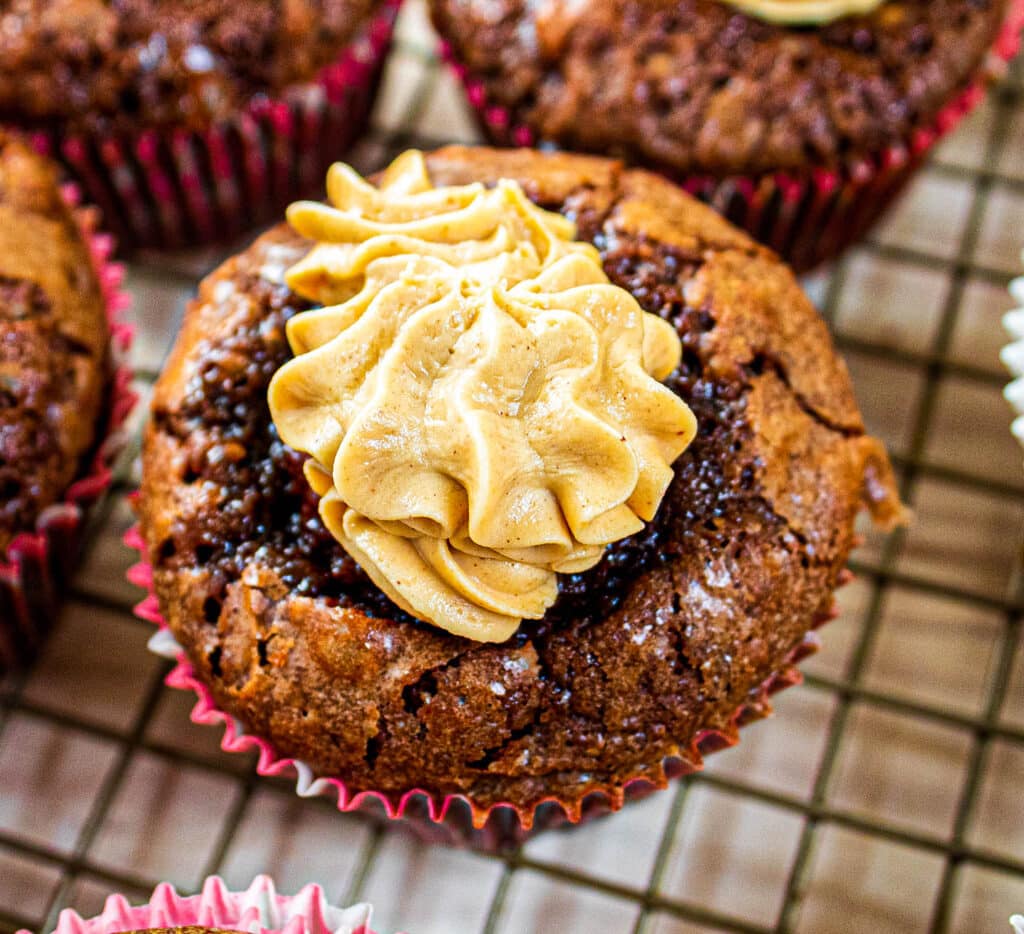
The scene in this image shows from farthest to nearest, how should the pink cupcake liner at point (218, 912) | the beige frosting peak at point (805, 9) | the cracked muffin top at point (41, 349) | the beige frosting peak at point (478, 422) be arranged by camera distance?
the beige frosting peak at point (805, 9) < the cracked muffin top at point (41, 349) < the pink cupcake liner at point (218, 912) < the beige frosting peak at point (478, 422)

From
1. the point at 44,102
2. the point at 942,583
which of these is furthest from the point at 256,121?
the point at 942,583

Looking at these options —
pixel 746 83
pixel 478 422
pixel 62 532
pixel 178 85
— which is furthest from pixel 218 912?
pixel 746 83

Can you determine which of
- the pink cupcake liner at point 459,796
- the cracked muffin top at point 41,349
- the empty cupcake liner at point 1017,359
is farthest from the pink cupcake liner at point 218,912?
the empty cupcake liner at point 1017,359

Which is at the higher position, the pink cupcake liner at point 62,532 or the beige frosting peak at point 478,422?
the beige frosting peak at point 478,422

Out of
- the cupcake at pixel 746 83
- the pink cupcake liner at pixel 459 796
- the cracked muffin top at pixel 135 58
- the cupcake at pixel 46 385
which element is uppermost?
the cupcake at pixel 746 83

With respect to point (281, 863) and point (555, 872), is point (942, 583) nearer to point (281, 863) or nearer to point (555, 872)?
point (555, 872)

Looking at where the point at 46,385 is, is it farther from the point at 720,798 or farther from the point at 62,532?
the point at 720,798

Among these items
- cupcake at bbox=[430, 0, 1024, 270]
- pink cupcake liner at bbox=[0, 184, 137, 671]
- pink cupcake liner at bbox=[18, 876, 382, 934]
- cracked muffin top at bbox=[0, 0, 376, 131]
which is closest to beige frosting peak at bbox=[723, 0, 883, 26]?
cupcake at bbox=[430, 0, 1024, 270]

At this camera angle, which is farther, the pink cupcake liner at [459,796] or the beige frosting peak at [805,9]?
the beige frosting peak at [805,9]

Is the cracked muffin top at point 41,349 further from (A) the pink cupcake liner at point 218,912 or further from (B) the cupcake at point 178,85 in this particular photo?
(A) the pink cupcake liner at point 218,912
